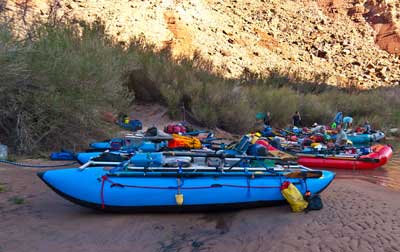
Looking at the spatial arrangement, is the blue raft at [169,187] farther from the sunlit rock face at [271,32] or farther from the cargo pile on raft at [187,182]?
the sunlit rock face at [271,32]

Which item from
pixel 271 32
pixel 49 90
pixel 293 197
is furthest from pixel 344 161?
pixel 271 32

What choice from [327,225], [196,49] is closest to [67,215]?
[327,225]

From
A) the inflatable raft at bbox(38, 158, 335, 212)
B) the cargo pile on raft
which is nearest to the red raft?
the cargo pile on raft

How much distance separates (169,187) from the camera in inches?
190

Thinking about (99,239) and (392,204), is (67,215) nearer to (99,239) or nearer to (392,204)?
(99,239)

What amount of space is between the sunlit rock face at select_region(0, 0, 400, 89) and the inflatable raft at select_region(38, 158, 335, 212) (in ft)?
44.3

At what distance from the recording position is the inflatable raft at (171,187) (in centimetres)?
475

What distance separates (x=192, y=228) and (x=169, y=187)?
2.00ft

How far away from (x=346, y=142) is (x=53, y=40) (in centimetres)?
838

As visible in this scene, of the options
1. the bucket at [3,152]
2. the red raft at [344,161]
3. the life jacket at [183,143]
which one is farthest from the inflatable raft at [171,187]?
the red raft at [344,161]

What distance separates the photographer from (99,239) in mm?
4195

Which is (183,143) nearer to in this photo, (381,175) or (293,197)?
(293,197)

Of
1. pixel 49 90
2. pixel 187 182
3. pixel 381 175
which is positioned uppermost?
pixel 49 90

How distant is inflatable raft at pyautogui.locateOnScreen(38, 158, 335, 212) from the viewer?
187 inches
